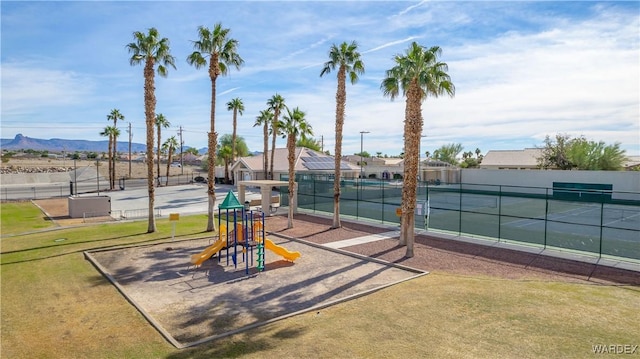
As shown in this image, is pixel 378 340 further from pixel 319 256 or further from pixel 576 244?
pixel 576 244

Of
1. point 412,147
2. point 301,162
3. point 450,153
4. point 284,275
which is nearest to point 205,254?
point 284,275

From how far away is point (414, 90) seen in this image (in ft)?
61.2

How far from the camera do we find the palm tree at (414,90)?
18359 millimetres

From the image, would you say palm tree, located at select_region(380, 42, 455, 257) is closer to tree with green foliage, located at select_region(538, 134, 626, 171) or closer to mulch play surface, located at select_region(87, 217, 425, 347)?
mulch play surface, located at select_region(87, 217, 425, 347)

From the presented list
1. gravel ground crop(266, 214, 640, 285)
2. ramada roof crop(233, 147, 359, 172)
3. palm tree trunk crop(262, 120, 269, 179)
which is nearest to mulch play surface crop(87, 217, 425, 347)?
gravel ground crop(266, 214, 640, 285)

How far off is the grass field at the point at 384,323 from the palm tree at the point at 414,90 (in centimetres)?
478

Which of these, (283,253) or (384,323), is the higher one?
(283,253)

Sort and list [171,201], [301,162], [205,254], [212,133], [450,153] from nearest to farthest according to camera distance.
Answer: [205,254] → [212,133] → [171,201] → [301,162] → [450,153]

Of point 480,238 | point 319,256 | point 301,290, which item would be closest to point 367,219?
point 480,238

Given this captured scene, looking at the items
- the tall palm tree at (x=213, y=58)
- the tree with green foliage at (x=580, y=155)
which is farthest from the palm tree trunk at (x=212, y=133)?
the tree with green foliage at (x=580, y=155)

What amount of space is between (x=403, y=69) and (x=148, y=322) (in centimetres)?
1497

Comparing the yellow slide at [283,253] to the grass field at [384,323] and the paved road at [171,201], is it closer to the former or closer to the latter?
the grass field at [384,323]

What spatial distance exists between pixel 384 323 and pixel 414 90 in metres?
11.9

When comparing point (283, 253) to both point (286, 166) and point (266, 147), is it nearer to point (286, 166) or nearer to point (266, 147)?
point (266, 147)
